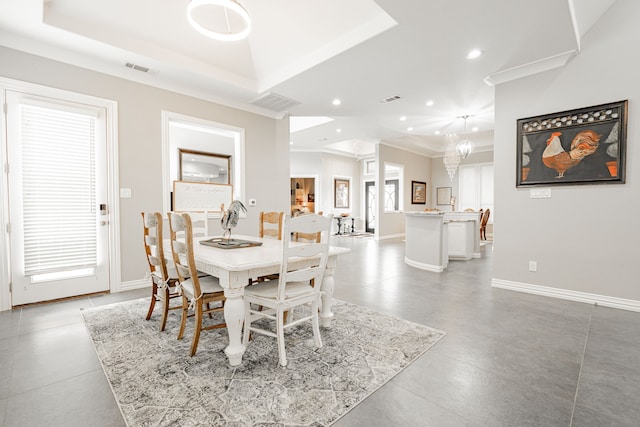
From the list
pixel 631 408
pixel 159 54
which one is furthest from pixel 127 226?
pixel 631 408

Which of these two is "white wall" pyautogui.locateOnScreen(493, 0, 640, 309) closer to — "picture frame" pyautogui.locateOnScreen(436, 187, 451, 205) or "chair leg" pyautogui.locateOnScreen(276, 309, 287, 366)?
"chair leg" pyautogui.locateOnScreen(276, 309, 287, 366)

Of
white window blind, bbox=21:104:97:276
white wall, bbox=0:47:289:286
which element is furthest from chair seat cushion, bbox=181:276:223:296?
white window blind, bbox=21:104:97:276

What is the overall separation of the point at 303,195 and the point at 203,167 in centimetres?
526

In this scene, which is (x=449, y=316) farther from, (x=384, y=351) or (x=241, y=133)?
(x=241, y=133)

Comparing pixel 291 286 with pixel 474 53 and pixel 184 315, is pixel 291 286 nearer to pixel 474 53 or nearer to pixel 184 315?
pixel 184 315

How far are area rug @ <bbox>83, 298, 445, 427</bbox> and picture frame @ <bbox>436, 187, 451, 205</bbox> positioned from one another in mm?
8549

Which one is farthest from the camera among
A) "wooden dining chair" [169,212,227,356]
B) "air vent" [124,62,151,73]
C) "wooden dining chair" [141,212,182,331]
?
"air vent" [124,62,151,73]

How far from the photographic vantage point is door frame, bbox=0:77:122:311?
2.89 metres

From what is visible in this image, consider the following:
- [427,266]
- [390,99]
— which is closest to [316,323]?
[427,266]

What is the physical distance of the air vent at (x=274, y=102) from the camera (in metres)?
4.42

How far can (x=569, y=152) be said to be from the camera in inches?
129

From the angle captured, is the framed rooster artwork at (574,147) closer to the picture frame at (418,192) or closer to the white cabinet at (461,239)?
the white cabinet at (461,239)

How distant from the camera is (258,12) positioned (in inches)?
129

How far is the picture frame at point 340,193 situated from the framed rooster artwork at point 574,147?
280 inches
